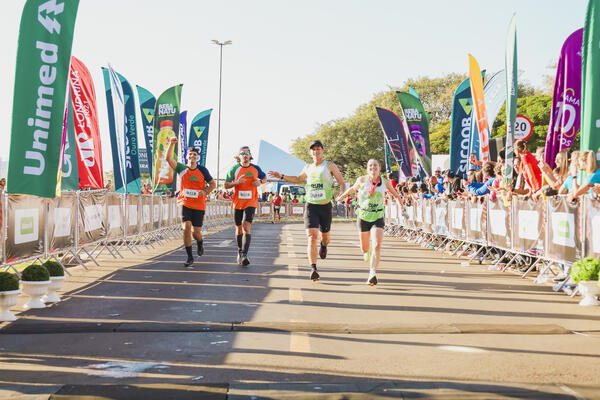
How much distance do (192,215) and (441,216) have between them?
7.75 meters

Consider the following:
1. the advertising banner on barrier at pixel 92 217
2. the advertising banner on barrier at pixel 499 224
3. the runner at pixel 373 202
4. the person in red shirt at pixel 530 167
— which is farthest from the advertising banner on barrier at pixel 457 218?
the advertising banner on barrier at pixel 92 217

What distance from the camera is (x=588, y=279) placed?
796 centimetres

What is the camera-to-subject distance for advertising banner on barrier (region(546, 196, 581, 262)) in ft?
29.9

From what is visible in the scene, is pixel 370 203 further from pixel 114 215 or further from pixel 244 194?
pixel 114 215

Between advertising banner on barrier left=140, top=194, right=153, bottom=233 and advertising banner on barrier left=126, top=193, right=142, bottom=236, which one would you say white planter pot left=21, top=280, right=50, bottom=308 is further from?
advertising banner on barrier left=140, top=194, right=153, bottom=233

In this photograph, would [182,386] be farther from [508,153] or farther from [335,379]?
[508,153]

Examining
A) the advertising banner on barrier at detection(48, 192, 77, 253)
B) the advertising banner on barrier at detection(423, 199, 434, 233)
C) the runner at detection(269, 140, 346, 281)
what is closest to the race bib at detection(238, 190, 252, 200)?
the runner at detection(269, 140, 346, 281)

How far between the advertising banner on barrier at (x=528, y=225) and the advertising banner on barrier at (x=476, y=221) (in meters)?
Result: 1.62

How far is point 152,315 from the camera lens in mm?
6992

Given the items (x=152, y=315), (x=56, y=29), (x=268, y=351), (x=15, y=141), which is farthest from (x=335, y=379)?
(x=56, y=29)

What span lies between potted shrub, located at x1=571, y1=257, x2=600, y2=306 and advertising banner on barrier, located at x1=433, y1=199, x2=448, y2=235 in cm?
900

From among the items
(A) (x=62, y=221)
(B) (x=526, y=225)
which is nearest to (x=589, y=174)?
(B) (x=526, y=225)

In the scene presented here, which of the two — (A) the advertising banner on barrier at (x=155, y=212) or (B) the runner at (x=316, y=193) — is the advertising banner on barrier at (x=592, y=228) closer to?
(B) the runner at (x=316, y=193)

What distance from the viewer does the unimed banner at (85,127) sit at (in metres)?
14.6
